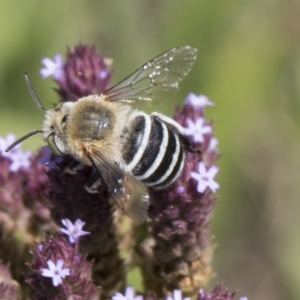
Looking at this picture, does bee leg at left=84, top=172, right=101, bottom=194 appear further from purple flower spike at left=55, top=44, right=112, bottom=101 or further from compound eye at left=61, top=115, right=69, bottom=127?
purple flower spike at left=55, top=44, right=112, bottom=101

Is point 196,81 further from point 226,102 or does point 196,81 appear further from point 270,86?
point 270,86

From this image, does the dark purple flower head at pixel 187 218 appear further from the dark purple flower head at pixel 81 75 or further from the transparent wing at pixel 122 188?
the dark purple flower head at pixel 81 75

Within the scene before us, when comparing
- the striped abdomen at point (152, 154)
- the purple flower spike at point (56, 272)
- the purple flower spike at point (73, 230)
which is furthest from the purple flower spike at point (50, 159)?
the purple flower spike at point (56, 272)

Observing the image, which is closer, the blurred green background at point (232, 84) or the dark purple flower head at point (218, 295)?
the dark purple flower head at point (218, 295)

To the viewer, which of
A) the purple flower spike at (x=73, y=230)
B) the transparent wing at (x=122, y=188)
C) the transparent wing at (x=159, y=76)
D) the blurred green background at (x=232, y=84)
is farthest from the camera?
the blurred green background at (x=232, y=84)

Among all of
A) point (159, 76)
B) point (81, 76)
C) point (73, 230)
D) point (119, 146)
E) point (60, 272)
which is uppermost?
point (81, 76)

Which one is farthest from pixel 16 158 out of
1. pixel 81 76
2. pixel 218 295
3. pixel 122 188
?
pixel 218 295

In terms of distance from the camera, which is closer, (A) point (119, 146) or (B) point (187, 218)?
(A) point (119, 146)

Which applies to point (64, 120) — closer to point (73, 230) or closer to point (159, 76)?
point (73, 230)
